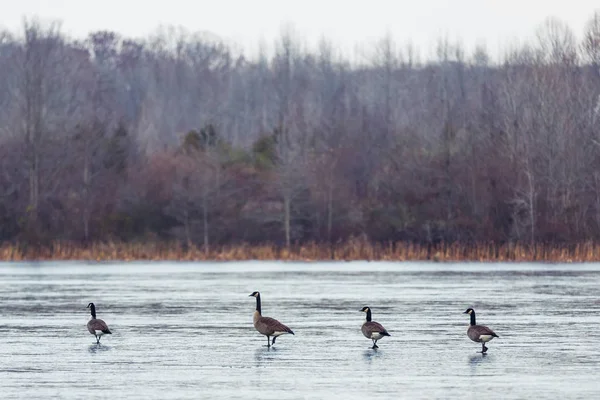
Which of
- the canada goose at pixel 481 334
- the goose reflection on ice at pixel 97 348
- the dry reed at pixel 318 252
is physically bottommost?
the goose reflection on ice at pixel 97 348

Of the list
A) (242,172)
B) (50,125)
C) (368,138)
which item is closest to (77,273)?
(242,172)

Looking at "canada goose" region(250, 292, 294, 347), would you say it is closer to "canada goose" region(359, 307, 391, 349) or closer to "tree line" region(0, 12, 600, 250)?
"canada goose" region(359, 307, 391, 349)

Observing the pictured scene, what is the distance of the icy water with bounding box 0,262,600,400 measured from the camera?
15.1 metres

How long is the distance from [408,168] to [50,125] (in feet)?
68.8

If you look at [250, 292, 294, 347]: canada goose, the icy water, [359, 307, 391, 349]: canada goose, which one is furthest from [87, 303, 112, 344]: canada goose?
[359, 307, 391, 349]: canada goose

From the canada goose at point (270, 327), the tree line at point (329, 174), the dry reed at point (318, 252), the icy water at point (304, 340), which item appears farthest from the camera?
the tree line at point (329, 174)

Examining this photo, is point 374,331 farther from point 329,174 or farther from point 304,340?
→ point 329,174

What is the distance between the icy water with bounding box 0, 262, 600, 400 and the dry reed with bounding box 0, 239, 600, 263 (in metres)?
11.5

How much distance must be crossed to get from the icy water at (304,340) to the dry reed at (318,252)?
11.5 meters

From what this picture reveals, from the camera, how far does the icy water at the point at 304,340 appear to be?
15055 millimetres

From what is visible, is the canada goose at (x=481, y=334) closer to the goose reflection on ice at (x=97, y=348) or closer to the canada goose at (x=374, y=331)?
the canada goose at (x=374, y=331)

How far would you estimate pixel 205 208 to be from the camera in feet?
198

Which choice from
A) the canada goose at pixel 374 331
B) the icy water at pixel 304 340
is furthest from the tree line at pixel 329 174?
the canada goose at pixel 374 331

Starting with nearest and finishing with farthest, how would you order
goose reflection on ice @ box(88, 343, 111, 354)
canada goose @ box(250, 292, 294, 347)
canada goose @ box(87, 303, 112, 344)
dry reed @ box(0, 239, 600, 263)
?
goose reflection on ice @ box(88, 343, 111, 354) < canada goose @ box(250, 292, 294, 347) < canada goose @ box(87, 303, 112, 344) < dry reed @ box(0, 239, 600, 263)
